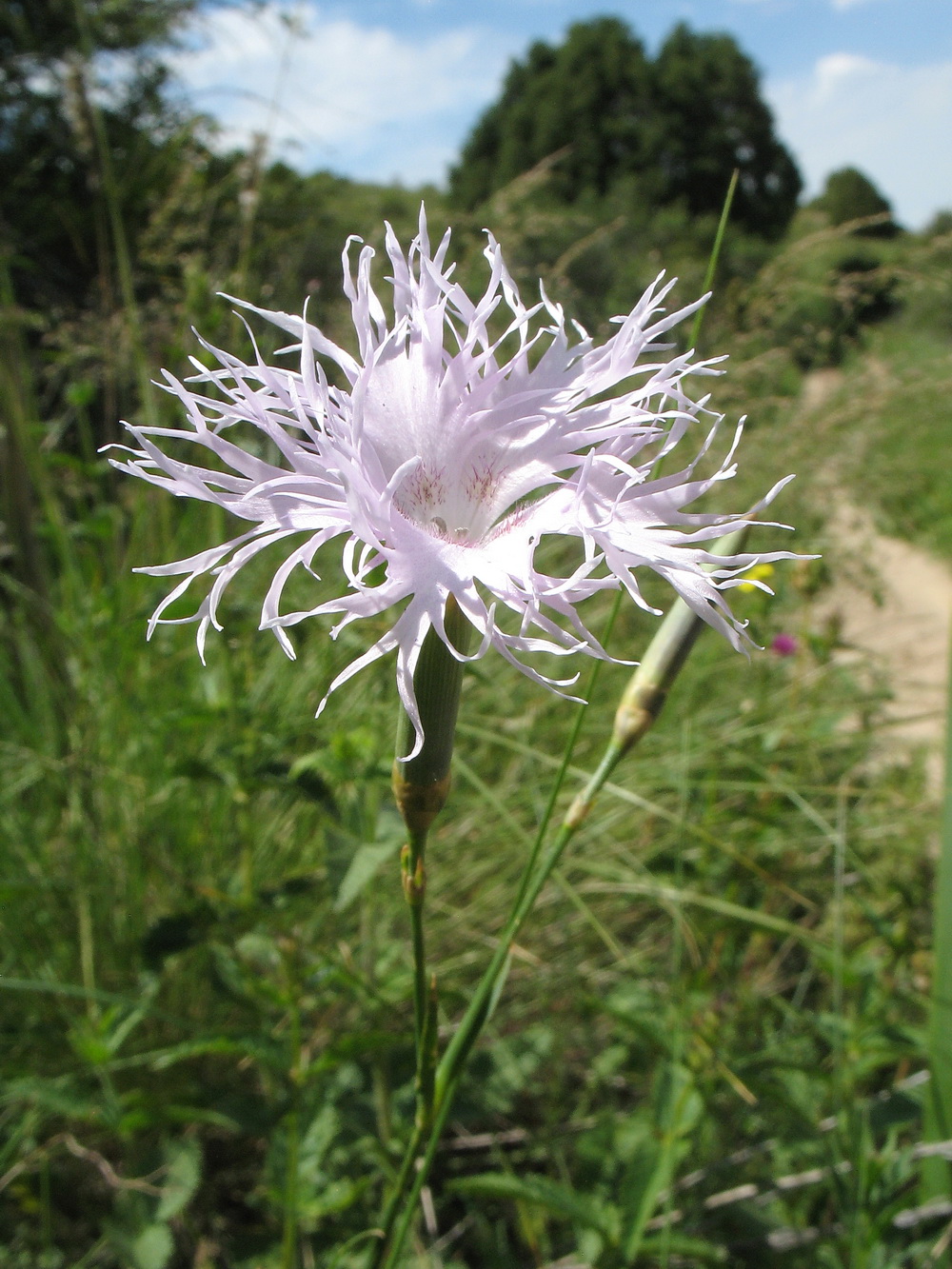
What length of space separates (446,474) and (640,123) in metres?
20.8

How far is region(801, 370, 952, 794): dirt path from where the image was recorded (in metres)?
2.05

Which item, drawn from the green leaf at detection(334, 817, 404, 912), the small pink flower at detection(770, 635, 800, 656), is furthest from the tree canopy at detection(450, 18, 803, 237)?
the green leaf at detection(334, 817, 404, 912)

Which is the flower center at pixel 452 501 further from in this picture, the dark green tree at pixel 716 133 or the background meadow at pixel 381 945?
the dark green tree at pixel 716 133

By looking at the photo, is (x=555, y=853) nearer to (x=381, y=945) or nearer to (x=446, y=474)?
(x=446, y=474)

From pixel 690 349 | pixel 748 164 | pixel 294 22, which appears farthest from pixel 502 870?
pixel 748 164

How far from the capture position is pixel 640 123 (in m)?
18.3

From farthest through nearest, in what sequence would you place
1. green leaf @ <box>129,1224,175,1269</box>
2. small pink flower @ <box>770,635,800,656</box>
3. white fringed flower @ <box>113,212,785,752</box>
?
small pink flower @ <box>770,635,800,656</box>
green leaf @ <box>129,1224,175,1269</box>
white fringed flower @ <box>113,212,785,752</box>

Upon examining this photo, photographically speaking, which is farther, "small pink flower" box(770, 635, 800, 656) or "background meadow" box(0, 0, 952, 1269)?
"small pink flower" box(770, 635, 800, 656)

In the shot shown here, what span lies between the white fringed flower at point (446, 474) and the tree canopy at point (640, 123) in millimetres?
18801

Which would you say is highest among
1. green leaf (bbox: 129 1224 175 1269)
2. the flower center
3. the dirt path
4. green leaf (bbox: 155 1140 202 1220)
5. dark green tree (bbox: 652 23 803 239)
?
dark green tree (bbox: 652 23 803 239)

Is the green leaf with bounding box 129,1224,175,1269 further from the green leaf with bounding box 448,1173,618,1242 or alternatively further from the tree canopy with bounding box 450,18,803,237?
the tree canopy with bounding box 450,18,803,237

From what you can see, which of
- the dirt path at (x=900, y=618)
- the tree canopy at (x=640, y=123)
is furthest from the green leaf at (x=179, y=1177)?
the tree canopy at (x=640, y=123)

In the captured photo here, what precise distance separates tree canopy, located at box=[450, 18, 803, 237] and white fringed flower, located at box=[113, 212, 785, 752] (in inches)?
740

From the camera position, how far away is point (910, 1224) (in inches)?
38.5
